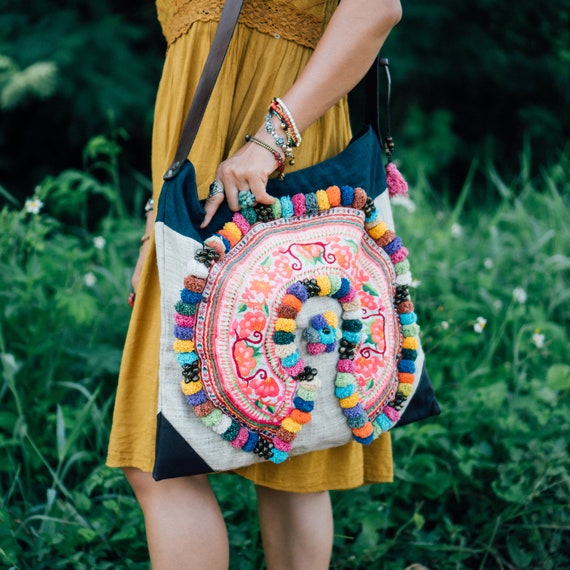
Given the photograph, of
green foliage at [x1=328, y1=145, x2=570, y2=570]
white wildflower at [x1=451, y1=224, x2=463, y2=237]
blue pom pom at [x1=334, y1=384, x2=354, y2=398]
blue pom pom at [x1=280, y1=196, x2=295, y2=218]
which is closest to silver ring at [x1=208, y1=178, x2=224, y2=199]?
blue pom pom at [x1=280, y1=196, x2=295, y2=218]

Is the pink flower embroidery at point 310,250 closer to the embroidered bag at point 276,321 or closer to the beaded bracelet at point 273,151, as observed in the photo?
the embroidered bag at point 276,321

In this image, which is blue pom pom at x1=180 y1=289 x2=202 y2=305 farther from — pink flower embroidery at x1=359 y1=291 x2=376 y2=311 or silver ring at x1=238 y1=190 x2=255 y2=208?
pink flower embroidery at x1=359 y1=291 x2=376 y2=311

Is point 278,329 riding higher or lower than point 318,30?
lower

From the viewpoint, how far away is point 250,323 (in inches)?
45.7

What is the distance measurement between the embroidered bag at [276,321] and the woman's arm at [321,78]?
5 centimetres

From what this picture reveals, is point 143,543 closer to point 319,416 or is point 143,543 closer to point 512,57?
point 319,416

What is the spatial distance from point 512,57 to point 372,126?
4.86 m

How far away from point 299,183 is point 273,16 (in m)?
0.32

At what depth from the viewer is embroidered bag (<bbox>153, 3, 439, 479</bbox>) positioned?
1.14 metres

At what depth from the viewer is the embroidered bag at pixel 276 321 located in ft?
3.75

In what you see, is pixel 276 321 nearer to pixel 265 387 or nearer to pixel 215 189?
pixel 265 387

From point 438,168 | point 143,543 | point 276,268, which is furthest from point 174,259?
point 438,168

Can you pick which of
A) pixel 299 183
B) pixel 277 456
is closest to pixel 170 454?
pixel 277 456

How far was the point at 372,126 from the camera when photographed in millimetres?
1464
